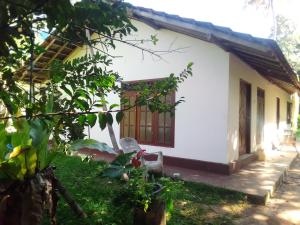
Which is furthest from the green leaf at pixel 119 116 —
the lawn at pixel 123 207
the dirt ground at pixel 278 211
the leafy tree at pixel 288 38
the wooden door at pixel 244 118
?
the leafy tree at pixel 288 38

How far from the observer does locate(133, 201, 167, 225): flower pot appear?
11.2ft

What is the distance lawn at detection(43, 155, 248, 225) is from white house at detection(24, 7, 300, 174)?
5.01ft

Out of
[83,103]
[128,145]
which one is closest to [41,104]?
[83,103]

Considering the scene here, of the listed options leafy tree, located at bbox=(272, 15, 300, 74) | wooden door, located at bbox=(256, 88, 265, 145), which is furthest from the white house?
leafy tree, located at bbox=(272, 15, 300, 74)

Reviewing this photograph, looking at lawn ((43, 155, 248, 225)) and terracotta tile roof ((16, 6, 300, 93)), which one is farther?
terracotta tile roof ((16, 6, 300, 93))

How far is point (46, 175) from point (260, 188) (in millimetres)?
4579

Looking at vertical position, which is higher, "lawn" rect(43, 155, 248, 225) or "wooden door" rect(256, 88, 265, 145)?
"wooden door" rect(256, 88, 265, 145)

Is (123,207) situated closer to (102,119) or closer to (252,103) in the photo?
(102,119)

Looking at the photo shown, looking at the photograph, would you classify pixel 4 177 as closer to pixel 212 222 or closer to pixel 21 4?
pixel 21 4

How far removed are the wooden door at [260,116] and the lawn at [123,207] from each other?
5.28 metres

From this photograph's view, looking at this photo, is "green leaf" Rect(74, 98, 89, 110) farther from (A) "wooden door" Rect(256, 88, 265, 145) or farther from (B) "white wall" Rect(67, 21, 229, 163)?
(A) "wooden door" Rect(256, 88, 265, 145)

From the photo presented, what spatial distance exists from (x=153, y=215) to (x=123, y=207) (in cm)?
47

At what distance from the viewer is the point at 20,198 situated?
221 cm

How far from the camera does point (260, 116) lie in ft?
35.5
